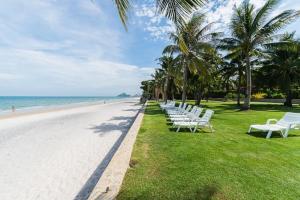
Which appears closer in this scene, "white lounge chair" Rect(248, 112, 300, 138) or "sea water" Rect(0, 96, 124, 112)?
"white lounge chair" Rect(248, 112, 300, 138)

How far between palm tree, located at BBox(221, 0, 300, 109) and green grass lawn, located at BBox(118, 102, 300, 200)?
40.9 feet

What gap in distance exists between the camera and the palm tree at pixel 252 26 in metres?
16.4

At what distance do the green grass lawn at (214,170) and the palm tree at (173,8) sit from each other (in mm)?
2716

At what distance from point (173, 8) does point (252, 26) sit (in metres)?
15.4

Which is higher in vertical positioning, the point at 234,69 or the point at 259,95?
the point at 234,69

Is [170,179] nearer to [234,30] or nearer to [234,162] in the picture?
[234,162]

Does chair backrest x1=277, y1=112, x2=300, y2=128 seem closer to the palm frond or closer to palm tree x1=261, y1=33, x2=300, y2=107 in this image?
the palm frond

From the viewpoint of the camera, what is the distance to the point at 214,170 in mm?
4309

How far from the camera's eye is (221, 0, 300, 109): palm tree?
1638cm

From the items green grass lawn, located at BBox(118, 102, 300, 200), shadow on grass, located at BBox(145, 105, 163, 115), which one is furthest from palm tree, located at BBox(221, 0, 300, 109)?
green grass lawn, located at BBox(118, 102, 300, 200)

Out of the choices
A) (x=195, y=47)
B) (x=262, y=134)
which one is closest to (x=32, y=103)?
(x=195, y=47)

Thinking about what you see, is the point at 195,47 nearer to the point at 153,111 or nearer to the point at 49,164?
the point at 153,111

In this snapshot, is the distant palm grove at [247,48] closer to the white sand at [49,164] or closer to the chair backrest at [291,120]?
the chair backrest at [291,120]

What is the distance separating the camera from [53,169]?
5.05 meters
